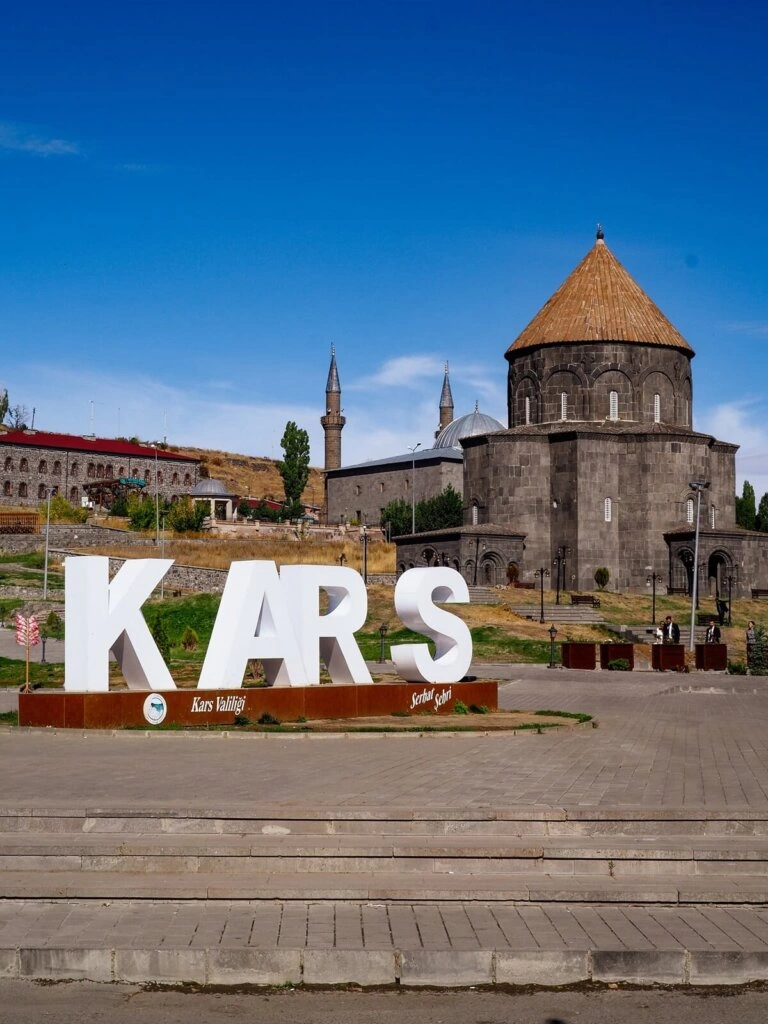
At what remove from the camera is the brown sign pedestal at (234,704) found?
18906 mm

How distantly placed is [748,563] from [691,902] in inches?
1980

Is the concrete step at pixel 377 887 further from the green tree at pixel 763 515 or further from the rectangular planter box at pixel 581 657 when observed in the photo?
the green tree at pixel 763 515

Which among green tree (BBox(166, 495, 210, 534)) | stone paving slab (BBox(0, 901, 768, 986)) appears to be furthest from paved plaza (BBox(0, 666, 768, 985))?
green tree (BBox(166, 495, 210, 534))

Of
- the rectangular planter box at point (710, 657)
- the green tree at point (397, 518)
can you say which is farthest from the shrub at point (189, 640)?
the green tree at point (397, 518)

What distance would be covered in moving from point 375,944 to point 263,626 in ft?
40.3

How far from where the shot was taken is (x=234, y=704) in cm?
1997

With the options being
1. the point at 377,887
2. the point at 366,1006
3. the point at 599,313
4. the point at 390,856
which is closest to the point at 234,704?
the point at 390,856

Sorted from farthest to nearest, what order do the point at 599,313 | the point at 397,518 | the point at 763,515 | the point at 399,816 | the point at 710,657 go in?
the point at 763,515 → the point at 397,518 → the point at 599,313 → the point at 710,657 → the point at 399,816

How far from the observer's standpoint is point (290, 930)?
8.71 meters

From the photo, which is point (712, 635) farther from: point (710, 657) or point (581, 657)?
point (581, 657)

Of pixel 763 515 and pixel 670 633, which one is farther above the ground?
pixel 763 515

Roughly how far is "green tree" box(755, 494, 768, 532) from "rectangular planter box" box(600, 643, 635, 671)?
50117mm

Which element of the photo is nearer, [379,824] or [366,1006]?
[366,1006]

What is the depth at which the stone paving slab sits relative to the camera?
808 centimetres
